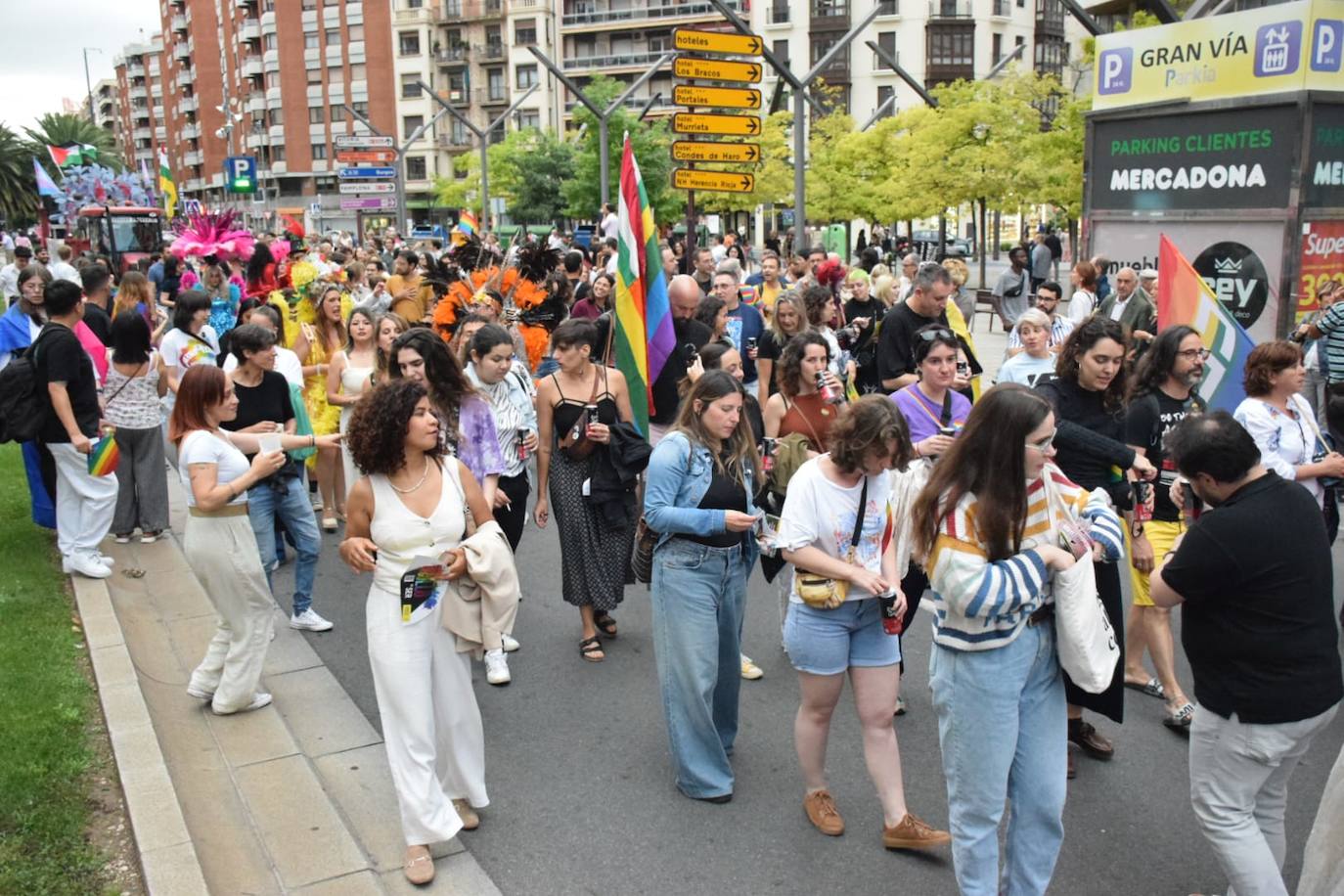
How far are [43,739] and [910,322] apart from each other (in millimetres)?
5242

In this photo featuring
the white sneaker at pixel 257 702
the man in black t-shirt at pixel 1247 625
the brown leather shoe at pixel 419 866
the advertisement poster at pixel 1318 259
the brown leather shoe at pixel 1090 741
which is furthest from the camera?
the advertisement poster at pixel 1318 259

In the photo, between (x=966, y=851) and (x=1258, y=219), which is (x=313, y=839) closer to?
(x=966, y=851)

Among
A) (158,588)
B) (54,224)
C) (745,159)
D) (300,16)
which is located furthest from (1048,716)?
(300,16)

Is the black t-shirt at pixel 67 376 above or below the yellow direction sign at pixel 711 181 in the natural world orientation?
below

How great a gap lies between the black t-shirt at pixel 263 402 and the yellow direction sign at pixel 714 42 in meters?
8.38

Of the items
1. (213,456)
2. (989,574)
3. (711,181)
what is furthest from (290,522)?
(711,181)

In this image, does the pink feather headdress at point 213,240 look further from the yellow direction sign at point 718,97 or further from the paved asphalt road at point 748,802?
the paved asphalt road at point 748,802

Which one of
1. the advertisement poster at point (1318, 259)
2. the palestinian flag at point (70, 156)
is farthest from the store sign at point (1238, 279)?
the palestinian flag at point (70, 156)

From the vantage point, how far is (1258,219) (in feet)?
35.5

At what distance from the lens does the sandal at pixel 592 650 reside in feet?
20.7

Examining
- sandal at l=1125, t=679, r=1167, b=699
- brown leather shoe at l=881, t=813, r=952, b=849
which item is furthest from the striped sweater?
sandal at l=1125, t=679, r=1167, b=699

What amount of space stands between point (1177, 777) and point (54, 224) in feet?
179

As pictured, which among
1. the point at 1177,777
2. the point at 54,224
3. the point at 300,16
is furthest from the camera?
the point at 300,16

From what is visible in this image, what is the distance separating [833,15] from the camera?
231 feet
